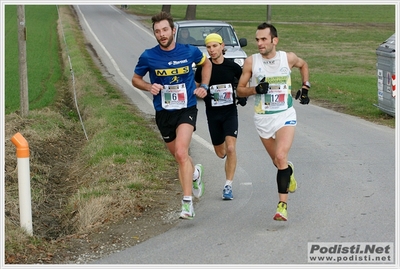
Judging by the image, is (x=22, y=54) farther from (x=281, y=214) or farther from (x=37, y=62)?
(x=37, y=62)

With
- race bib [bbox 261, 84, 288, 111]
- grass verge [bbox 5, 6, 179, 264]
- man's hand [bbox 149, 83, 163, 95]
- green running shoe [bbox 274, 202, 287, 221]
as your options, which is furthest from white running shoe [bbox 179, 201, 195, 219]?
race bib [bbox 261, 84, 288, 111]

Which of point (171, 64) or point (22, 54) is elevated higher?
point (171, 64)

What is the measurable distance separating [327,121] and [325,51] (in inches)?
910

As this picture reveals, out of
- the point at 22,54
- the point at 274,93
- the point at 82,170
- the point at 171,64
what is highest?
the point at 171,64

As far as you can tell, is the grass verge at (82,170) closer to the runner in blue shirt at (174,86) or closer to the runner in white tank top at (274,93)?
the runner in blue shirt at (174,86)

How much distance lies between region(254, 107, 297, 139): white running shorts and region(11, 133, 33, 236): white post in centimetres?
243

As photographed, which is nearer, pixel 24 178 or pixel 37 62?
pixel 24 178

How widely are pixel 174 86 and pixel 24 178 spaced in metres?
1.88

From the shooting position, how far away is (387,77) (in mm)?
15523

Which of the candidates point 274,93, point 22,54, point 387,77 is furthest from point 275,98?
point 22,54

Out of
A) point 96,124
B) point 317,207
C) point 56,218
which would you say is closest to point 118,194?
point 56,218

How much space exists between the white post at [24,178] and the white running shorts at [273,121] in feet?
7.97

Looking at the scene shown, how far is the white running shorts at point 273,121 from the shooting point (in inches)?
308

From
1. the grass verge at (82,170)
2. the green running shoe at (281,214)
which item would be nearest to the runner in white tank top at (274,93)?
the green running shoe at (281,214)
